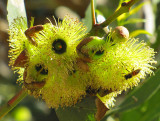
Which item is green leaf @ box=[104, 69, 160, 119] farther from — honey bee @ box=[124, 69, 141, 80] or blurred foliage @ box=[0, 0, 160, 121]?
blurred foliage @ box=[0, 0, 160, 121]

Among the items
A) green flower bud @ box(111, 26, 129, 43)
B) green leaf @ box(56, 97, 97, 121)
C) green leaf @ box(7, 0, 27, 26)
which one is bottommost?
green leaf @ box(56, 97, 97, 121)

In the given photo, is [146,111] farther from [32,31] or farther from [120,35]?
[32,31]

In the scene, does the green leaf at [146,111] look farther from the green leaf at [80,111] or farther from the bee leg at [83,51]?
the bee leg at [83,51]

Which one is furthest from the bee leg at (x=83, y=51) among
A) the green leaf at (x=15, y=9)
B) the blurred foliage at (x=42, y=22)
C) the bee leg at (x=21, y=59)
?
the blurred foliage at (x=42, y=22)

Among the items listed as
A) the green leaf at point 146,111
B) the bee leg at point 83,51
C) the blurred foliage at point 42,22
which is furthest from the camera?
the blurred foliage at point 42,22

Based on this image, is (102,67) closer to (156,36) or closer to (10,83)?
(156,36)

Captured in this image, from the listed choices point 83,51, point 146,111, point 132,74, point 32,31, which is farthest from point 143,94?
point 32,31

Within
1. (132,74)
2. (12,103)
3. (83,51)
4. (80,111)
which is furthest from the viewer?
(80,111)

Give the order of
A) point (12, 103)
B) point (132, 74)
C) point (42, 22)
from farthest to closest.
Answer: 1. point (42, 22)
2. point (12, 103)
3. point (132, 74)

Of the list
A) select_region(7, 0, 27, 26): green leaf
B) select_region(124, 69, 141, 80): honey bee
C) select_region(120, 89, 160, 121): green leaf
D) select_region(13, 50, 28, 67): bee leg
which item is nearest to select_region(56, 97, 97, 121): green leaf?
select_region(120, 89, 160, 121): green leaf
